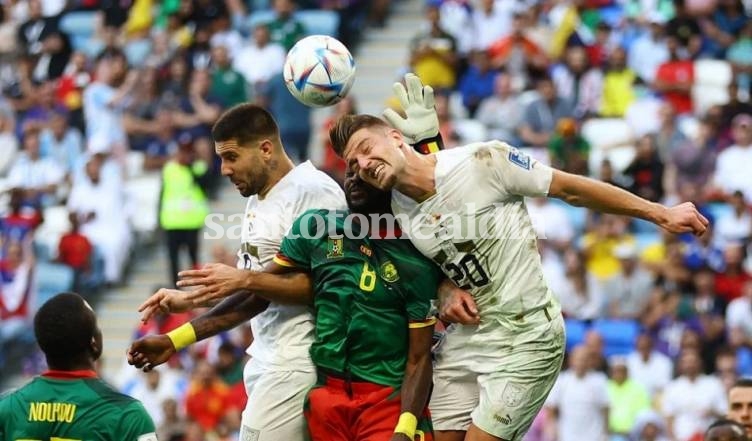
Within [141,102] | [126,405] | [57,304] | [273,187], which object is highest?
[141,102]

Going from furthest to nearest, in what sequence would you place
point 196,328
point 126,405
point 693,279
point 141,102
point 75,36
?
point 75,36
point 141,102
point 693,279
point 196,328
point 126,405

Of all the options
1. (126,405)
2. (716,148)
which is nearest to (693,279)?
(716,148)

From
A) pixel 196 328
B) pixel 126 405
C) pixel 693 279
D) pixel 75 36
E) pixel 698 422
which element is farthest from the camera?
pixel 75 36

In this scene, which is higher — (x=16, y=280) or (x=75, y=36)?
(x=75, y=36)

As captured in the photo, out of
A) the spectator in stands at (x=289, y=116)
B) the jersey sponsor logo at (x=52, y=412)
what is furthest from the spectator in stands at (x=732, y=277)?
the jersey sponsor logo at (x=52, y=412)

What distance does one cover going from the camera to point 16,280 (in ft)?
54.2

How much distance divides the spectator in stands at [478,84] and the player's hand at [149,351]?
1037cm

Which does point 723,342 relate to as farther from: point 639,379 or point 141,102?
point 141,102

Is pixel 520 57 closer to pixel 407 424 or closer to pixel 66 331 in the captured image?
pixel 407 424

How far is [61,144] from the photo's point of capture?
1881 cm

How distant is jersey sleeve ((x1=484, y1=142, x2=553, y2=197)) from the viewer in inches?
281

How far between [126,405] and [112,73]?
43.9ft

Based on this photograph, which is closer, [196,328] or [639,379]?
[196,328]

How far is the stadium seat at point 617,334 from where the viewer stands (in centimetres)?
1465
